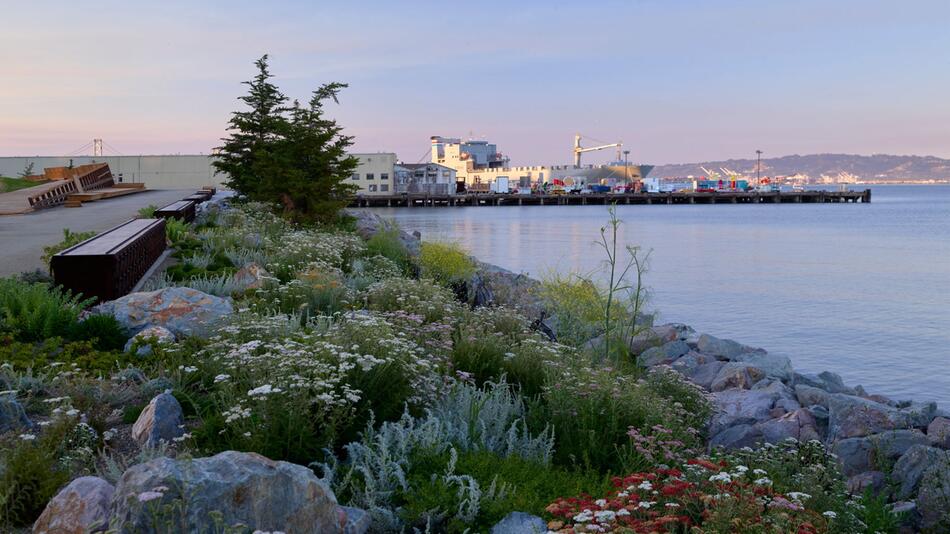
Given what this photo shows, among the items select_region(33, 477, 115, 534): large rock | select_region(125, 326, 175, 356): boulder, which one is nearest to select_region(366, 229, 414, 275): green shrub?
select_region(125, 326, 175, 356): boulder

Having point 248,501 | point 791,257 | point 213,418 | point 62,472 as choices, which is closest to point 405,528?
point 248,501

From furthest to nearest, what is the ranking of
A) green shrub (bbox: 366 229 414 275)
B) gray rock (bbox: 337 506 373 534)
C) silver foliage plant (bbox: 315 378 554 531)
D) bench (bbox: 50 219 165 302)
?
green shrub (bbox: 366 229 414 275)
bench (bbox: 50 219 165 302)
silver foliage plant (bbox: 315 378 554 531)
gray rock (bbox: 337 506 373 534)

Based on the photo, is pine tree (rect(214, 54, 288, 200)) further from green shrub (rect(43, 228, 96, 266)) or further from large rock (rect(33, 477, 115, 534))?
large rock (rect(33, 477, 115, 534))

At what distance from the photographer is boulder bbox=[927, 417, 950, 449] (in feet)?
28.5

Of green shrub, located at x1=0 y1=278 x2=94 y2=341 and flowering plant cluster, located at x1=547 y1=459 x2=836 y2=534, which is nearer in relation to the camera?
flowering plant cluster, located at x1=547 y1=459 x2=836 y2=534

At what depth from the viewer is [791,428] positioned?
9.23 meters

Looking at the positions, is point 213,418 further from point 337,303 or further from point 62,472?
point 337,303

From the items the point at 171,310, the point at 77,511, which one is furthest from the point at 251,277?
the point at 77,511

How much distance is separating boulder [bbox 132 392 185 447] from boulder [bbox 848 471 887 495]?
5.96m

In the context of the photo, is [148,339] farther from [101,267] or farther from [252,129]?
[252,129]

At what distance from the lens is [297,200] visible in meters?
21.9

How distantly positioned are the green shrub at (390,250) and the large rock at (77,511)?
12191 mm

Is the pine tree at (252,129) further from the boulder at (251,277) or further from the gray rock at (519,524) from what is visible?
the gray rock at (519,524)

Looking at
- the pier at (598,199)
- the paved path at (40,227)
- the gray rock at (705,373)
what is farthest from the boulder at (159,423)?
the pier at (598,199)
